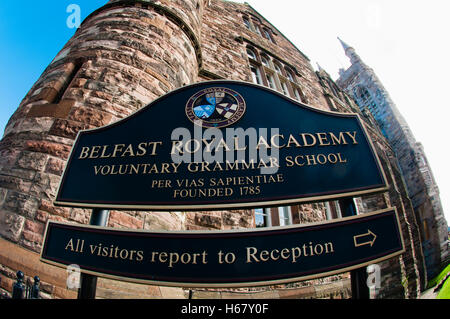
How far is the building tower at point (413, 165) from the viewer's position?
14938mm

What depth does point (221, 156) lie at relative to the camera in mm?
1679

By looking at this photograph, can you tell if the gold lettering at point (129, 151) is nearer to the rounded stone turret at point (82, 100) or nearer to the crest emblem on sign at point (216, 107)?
the crest emblem on sign at point (216, 107)

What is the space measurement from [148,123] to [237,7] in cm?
1474

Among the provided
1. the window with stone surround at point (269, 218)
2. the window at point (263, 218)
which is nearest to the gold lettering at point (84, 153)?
the window with stone surround at point (269, 218)

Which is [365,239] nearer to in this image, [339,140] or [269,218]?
[339,140]

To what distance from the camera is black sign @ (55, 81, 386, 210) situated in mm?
1497

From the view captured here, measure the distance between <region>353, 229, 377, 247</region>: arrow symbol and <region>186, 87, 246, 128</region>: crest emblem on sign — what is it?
1191 mm

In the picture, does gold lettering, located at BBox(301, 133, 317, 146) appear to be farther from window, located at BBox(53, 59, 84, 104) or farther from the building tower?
the building tower

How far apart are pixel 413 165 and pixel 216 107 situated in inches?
904

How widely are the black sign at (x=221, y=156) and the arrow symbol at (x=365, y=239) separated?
28 cm

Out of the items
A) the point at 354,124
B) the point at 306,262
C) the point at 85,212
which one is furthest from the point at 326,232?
the point at 85,212

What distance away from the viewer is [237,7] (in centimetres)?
1328

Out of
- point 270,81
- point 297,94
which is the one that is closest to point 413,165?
point 297,94

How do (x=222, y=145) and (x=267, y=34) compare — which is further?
(x=267, y=34)
